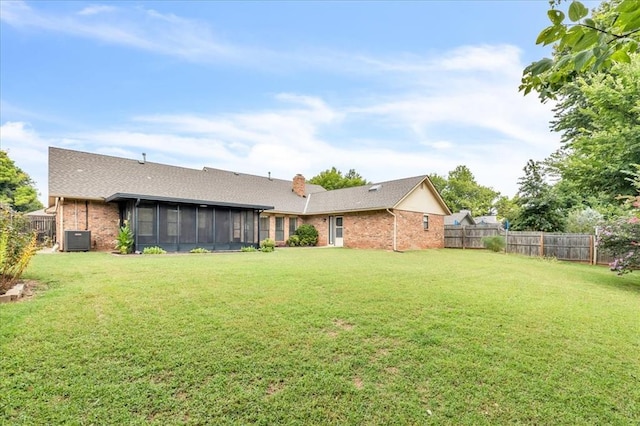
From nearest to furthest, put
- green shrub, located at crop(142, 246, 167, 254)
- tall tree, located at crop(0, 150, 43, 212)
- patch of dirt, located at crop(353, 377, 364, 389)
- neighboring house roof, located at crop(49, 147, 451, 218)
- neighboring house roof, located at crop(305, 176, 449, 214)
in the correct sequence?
1. patch of dirt, located at crop(353, 377, 364, 389)
2. green shrub, located at crop(142, 246, 167, 254)
3. neighboring house roof, located at crop(49, 147, 451, 218)
4. neighboring house roof, located at crop(305, 176, 449, 214)
5. tall tree, located at crop(0, 150, 43, 212)

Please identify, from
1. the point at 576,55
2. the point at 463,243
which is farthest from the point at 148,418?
the point at 463,243

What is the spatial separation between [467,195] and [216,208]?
4489cm

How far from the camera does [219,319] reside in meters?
4.31

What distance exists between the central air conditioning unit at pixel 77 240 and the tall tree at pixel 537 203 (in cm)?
2463

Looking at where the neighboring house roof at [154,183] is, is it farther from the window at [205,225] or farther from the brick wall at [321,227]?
the brick wall at [321,227]

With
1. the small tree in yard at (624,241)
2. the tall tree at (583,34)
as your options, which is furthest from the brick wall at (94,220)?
the small tree in yard at (624,241)

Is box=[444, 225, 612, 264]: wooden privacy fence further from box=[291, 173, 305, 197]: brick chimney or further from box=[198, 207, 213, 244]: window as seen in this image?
box=[198, 207, 213, 244]: window

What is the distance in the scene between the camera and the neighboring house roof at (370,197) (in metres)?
18.8

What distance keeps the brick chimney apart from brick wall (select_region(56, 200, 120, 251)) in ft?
40.9

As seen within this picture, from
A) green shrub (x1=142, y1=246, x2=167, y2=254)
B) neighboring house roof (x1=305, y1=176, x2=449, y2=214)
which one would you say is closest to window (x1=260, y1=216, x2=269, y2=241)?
neighboring house roof (x1=305, y1=176, x2=449, y2=214)

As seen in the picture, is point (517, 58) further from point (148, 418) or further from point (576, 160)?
point (148, 418)

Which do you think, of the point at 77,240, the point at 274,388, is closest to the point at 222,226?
the point at 77,240

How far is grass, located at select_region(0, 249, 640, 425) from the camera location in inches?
105

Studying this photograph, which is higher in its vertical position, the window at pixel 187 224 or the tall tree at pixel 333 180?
the tall tree at pixel 333 180
